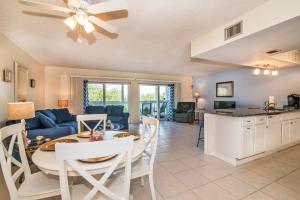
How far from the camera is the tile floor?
1789 millimetres

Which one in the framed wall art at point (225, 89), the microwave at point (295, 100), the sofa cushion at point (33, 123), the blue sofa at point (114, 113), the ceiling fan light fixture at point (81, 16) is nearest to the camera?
the ceiling fan light fixture at point (81, 16)

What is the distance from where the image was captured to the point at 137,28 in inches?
93.7

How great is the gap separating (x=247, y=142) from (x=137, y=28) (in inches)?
110

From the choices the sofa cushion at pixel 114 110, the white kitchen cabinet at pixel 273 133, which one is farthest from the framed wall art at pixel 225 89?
the sofa cushion at pixel 114 110

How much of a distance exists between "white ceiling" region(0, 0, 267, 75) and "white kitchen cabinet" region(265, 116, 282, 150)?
230cm

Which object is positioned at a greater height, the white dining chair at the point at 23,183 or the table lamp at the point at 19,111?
the table lamp at the point at 19,111

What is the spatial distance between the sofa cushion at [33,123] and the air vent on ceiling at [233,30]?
396cm

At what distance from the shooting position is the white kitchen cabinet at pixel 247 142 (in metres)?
2.55

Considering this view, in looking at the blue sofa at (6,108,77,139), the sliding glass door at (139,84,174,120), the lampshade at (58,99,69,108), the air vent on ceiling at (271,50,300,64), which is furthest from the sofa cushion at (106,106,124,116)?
the air vent on ceiling at (271,50,300,64)

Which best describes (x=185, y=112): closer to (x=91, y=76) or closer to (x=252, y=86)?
(x=252, y=86)

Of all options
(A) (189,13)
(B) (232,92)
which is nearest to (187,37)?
(A) (189,13)

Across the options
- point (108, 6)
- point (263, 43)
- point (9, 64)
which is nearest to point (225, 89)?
point (263, 43)

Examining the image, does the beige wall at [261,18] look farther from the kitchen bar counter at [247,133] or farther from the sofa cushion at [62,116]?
the sofa cushion at [62,116]

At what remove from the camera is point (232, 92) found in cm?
587
